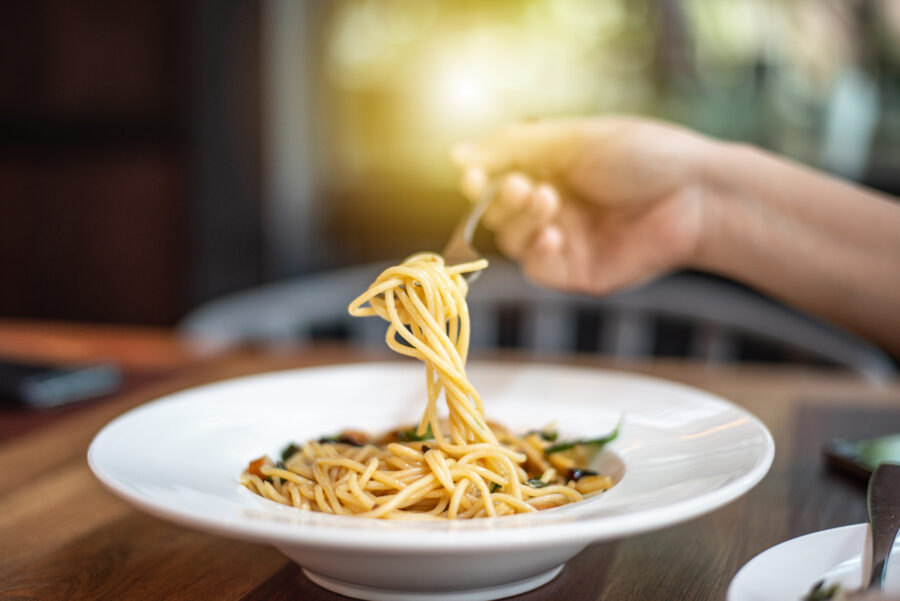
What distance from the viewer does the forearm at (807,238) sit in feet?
4.73

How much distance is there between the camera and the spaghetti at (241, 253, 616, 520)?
2.81 ft

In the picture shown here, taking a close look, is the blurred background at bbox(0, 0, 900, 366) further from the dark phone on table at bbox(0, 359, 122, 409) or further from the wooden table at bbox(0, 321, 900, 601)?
the dark phone on table at bbox(0, 359, 122, 409)

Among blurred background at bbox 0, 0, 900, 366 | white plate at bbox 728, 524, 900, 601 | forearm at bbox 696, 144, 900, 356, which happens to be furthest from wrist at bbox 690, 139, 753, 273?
blurred background at bbox 0, 0, 900, 366

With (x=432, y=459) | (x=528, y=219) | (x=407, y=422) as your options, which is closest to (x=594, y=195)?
(x=528, y=219)

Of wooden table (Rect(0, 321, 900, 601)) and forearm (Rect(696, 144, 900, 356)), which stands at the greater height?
forearm (Rect(696, 144, 900, 356))

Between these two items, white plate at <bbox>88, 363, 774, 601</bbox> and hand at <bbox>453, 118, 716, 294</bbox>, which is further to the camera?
hand at <bbox>453, 118, 716, 294</bbox>

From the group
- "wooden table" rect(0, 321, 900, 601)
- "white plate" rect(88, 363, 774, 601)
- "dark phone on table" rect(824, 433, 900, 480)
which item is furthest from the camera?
"dark phone on table" rect(824, 433, 900, 480)

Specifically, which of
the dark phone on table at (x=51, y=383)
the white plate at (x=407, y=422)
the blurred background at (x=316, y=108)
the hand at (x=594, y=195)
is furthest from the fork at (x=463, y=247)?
the blurred background at (x=316, y=108)

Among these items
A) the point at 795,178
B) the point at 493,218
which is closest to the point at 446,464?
the point at 493,218

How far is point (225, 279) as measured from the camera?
408 cm

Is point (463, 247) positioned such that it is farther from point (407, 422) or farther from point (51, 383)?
point (51, 383)

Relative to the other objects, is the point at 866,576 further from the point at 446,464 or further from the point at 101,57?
the point at 101,57

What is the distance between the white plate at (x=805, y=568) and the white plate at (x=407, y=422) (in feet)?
0.18

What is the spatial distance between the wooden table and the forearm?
19 cm
